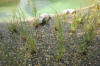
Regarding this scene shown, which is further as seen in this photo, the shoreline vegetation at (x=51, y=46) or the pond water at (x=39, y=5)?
the pond water at (x=39, y=5)

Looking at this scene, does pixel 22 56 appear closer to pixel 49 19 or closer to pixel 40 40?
pixel 40 40

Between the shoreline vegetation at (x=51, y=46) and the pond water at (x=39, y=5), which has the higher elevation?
the pond water at (x=39, y=5)

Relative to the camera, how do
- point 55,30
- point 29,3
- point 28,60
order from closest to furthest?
point 28,60
point 55,30
point 29,3

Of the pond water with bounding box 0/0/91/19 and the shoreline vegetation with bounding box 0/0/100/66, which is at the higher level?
the pond water with bounding box 0/0/91/19

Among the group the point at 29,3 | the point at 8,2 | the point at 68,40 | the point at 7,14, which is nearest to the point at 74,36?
the point at 68,40

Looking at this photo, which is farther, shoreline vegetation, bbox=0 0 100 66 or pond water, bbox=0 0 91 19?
pond water, bbox=0 0 91 19

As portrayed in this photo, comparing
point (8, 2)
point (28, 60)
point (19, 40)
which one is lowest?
point (28, 60)

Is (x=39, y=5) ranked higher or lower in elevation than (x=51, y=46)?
higher

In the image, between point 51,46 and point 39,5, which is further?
point 39,5
